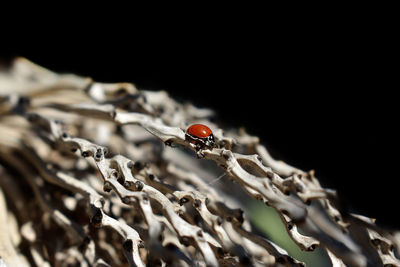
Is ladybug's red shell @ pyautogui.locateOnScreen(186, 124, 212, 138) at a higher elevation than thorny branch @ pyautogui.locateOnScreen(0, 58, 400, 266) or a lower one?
higher

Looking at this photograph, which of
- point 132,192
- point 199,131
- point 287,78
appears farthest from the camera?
point 287,78

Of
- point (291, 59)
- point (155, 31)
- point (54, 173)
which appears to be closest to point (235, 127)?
point (291, 59)

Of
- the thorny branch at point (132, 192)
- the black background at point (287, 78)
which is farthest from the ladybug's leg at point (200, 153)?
the black background at point (287, 78)

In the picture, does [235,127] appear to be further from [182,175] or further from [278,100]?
[182,175]

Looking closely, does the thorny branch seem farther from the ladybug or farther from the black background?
the black background

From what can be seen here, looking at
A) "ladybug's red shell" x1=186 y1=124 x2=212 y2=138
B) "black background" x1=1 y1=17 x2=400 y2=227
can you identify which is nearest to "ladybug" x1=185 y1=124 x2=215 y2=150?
"ladybug's red shell" x1=186 y1=124 x2=212 y2=138

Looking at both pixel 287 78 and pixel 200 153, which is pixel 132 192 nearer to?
pixel 200 153

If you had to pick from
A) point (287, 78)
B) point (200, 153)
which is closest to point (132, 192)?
point (200, 153)
